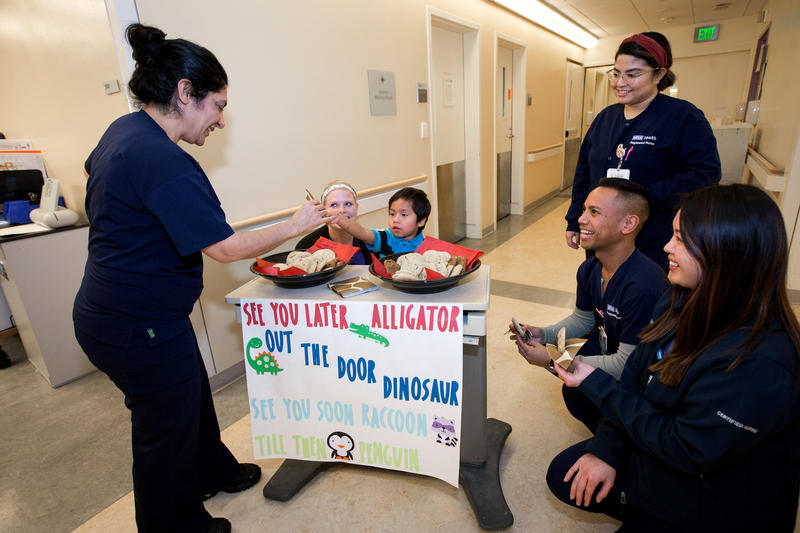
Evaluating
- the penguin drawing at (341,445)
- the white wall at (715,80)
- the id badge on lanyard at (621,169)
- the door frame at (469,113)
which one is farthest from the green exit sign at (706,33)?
the penguin drawing at (341,445)

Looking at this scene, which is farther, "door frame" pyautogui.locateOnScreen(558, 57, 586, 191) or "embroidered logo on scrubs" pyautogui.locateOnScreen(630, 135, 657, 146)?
"door frame" pyautogui.locateOnScreen(558, 57, 586, 191)

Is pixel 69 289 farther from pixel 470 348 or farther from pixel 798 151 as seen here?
pixel 798 151

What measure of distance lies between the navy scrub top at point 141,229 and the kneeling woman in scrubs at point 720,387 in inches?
42.3

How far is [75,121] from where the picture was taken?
A: 2.28 metres

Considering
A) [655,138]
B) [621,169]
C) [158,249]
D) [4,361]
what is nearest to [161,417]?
[158,249]

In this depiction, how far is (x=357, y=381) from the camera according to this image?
4.38ft

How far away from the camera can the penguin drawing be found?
1.42 meters

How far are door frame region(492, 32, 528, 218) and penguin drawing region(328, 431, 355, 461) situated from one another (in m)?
4.14

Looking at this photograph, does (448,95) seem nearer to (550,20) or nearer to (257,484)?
(550,20)

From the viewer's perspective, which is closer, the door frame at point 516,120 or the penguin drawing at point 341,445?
the penguin drawing at point 341,445

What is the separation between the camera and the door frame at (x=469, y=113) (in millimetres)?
3645

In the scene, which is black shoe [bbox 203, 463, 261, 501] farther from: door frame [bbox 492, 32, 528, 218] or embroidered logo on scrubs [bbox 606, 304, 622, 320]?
door frame [bbox 492, 32, 528, 218]

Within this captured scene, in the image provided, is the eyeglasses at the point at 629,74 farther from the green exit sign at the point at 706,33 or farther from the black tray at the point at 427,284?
the green exit sign at the point at 706,33

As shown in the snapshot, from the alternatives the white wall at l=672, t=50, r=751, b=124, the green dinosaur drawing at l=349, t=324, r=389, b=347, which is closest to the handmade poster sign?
the green dinosaur drawing at l=349, t=324, r=389, b=347
